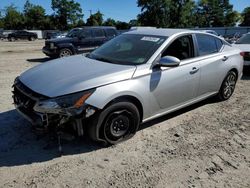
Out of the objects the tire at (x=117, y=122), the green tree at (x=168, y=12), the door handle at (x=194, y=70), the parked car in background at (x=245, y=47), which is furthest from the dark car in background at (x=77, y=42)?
the green tree at (x=168, y=12)

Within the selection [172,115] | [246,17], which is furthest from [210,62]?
[246,17]

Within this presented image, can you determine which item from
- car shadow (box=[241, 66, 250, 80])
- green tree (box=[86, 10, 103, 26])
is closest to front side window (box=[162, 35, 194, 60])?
→ car shadow (box=[241, 66, 250, 80])

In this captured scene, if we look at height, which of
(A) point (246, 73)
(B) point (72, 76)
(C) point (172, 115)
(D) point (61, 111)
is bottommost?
(C) point (172, 115)

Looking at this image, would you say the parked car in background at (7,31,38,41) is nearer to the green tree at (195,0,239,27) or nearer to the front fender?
the front fender

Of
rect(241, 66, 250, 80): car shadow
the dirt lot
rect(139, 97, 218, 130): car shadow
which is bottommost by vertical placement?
the dirt lot

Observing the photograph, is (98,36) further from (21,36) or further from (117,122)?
(21,36)

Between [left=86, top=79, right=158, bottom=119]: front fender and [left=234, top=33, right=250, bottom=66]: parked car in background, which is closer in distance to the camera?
[left=86, top=79, right=158, bottom=119]: front fender

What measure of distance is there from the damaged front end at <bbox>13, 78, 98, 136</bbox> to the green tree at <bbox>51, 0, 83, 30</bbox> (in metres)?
84.1

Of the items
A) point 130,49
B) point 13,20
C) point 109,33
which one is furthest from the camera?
point 13,20

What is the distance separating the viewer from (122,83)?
371 centimetres

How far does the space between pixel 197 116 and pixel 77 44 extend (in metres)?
9.78

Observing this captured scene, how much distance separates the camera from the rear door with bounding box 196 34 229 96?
196 inches

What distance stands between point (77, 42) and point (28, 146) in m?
10.4

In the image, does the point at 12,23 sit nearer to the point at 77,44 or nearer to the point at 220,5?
the point at 220,5
